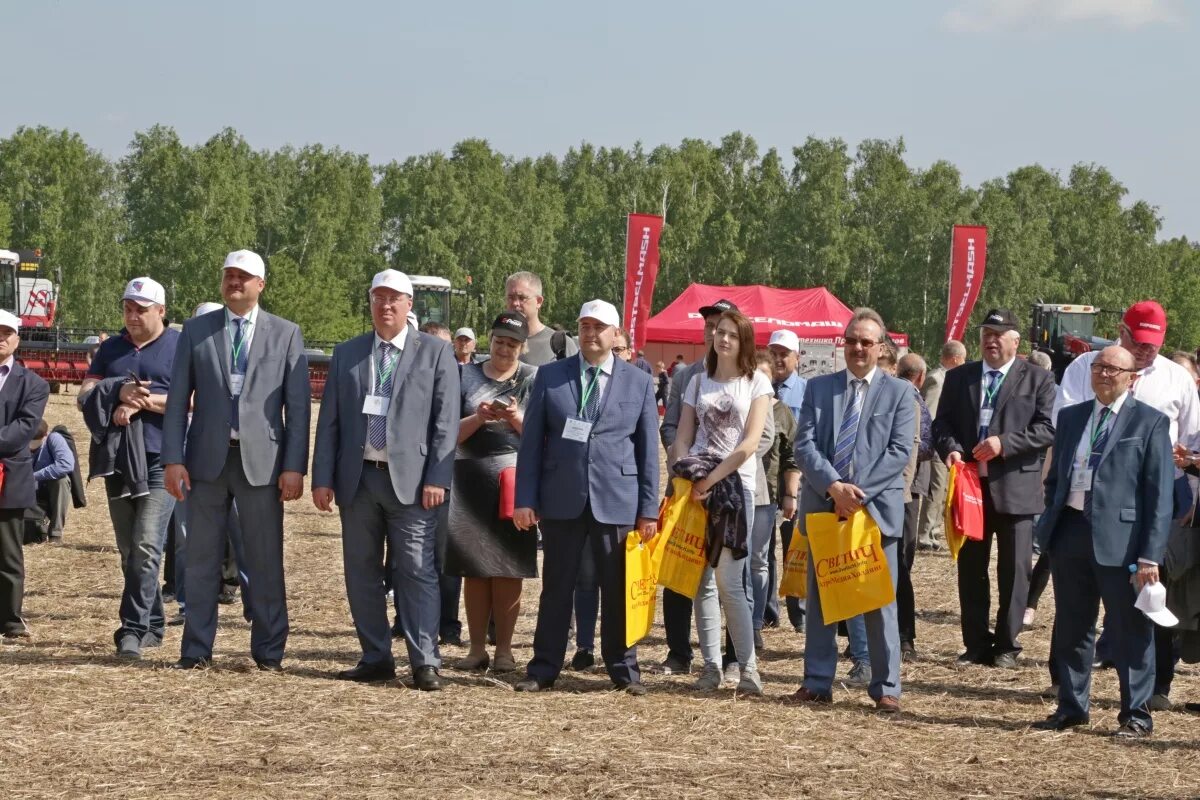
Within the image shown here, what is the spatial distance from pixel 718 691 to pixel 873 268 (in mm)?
67951

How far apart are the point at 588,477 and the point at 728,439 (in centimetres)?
73

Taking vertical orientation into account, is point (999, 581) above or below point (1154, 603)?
below

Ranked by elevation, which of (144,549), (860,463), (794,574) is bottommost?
(794,574)

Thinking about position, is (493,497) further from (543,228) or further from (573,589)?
(543,228)

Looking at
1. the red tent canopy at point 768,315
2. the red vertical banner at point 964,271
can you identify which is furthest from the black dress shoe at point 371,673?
the red tent canopy at point 768,315

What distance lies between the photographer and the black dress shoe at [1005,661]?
8883 millimetres

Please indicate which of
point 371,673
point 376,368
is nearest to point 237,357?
point 376,368

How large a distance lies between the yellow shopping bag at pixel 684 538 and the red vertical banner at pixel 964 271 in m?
29.2

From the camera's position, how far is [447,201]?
7500 cm

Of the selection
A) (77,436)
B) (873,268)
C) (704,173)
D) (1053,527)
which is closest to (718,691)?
(1053,527)

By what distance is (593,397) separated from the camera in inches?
297

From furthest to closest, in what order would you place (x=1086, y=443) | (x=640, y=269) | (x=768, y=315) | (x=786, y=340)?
(x=768, y=315) < (x=640, y=269) < (x=786, y=340) < (x=1086, y=443)

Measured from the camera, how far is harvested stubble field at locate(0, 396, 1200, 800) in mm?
5711

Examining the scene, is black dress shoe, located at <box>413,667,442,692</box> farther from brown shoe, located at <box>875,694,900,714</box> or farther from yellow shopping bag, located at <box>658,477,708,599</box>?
brown shoe, located at <box>875,694,900,714</box>
